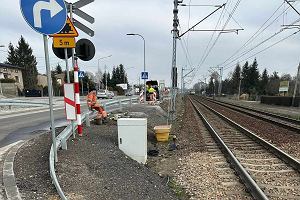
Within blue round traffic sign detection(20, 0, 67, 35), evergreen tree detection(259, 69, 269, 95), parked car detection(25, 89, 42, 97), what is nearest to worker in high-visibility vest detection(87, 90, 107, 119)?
blue round traffic sign detection(20, 0, 67, 35)

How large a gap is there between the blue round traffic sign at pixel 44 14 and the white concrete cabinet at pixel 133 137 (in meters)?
3.55

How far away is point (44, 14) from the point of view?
4891mm

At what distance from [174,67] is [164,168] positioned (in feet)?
39.6

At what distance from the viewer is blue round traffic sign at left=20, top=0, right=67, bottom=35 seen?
186 inches

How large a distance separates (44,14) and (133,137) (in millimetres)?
4103

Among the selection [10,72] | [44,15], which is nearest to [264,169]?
[44,15]

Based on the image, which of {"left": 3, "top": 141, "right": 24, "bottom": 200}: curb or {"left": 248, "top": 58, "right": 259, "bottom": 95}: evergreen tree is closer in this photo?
{"left": 3, "top": 141, "right": 24, "bottom": 200}: curb

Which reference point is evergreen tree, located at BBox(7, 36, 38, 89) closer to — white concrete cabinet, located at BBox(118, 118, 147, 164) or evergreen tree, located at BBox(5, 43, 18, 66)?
evergreen tree, located at BBox(5, 43, 18, 66)

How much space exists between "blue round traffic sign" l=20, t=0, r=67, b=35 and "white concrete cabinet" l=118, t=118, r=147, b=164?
3546mm

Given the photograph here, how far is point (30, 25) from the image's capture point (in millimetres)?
4758

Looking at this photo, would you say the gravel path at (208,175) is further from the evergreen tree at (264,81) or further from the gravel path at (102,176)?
the evergreen tree at (264,81)

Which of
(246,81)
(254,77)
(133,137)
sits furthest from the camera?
(246,81)

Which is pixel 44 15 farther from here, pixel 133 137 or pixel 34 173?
pixel 133 137

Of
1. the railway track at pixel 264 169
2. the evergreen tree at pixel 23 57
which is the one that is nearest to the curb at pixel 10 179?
the railway track at pixel 264 169
